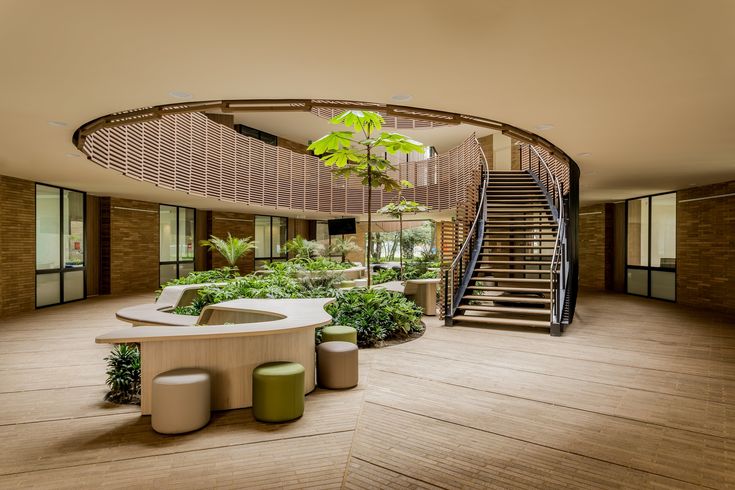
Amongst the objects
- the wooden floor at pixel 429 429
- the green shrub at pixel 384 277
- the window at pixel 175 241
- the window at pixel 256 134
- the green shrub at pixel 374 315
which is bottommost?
the wooden floor at pixel 429 429

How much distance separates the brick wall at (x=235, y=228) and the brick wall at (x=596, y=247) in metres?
11.6

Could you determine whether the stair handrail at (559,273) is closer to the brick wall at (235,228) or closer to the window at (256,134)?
the window at (256,134)

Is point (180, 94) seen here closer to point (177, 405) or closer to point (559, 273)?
point (177, 405)

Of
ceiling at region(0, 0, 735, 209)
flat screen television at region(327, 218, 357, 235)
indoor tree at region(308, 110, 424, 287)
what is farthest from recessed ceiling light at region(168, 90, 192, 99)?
flat screen television at region(327, 218, 357, 235)

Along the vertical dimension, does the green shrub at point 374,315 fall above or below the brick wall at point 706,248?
below

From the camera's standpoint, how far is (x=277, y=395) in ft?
12.4

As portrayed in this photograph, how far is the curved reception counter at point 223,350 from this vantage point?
3.94 metres

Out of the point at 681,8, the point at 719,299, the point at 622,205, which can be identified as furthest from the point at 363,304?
the point at 622,205

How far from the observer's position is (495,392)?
450 centimetres

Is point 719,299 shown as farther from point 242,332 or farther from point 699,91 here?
point 242,332

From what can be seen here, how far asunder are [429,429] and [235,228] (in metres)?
13.5

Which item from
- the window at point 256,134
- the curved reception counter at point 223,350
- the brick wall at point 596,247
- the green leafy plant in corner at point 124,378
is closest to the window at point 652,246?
the brick wall at point 596,247

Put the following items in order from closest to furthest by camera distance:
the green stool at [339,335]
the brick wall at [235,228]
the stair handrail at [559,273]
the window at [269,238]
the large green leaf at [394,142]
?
the green stool at [339,335] < the large green leaf at [394,142] < the stair handrail at [559,273] < the brick wall at [235,228] < the window at [269,238]

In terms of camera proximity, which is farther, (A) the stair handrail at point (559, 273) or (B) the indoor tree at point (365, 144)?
(A) the stair handrail at point (559, 273)
